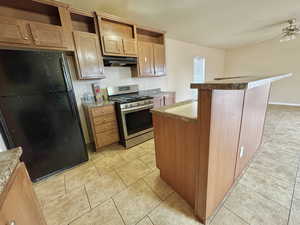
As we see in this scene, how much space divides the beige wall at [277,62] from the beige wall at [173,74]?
121 cm

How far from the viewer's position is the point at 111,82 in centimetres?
292

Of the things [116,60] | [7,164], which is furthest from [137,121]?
[7,164]

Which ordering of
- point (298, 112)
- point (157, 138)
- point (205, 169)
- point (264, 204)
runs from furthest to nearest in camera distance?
point (298, 112) < point (157, 138) < point (264, 204) < point (205, 169)

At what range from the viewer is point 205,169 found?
1030 mm

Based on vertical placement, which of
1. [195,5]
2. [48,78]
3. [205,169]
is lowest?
[205,169]

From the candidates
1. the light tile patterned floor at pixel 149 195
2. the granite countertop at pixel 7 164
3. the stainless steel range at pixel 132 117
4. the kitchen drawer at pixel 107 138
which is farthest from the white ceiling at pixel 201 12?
the light tile patterned floor at pixel 149 195

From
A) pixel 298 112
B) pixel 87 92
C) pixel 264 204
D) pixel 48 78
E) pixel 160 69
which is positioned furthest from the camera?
pixel 298 112

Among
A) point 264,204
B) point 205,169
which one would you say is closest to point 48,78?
point 205,169

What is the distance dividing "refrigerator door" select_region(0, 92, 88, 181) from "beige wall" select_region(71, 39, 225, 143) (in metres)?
0.75

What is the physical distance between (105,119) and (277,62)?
253 inches

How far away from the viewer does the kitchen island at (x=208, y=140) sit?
92 cm

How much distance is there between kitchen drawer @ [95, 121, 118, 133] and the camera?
2363 mm

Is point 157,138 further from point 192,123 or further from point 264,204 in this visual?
point 264,204

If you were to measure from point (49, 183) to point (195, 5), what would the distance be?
3610 millimetres
